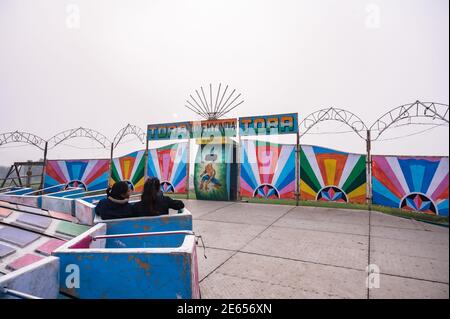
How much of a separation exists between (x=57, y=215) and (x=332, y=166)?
8.88m

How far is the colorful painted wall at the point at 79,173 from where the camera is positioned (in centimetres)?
1358

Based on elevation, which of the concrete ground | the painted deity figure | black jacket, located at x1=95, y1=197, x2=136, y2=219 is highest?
black jacket, located at x1=95, y1=197, x2=136, y2=219

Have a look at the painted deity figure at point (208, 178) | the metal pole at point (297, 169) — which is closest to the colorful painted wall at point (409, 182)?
the metal pole at point (297, 169)

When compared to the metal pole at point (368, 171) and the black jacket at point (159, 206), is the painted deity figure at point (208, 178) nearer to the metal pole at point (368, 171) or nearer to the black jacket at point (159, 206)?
the metal pole at point (368, 171)

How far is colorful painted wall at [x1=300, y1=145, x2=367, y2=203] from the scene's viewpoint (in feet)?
28.7

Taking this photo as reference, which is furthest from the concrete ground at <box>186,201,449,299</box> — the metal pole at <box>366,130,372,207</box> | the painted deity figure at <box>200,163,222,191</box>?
the painted deity figure at <box>200,163,222,191</box>

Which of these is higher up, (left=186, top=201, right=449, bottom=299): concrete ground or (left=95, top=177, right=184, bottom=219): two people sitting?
(left=95, top=177, right=184, bottom=219): two people sitting

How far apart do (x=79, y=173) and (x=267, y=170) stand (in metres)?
10.7

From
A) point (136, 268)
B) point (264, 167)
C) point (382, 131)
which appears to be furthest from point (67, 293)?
point (382, 131)

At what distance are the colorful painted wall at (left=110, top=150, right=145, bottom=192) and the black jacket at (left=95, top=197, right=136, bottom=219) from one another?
9.33 meters

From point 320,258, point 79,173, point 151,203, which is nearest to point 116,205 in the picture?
point 151,203

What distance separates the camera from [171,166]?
40.5 feet

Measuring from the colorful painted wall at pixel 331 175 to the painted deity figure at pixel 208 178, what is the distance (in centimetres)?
379

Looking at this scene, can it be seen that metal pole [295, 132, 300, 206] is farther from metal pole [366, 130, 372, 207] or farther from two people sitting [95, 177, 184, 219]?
two people sitting [95, 177, 184, 219]
